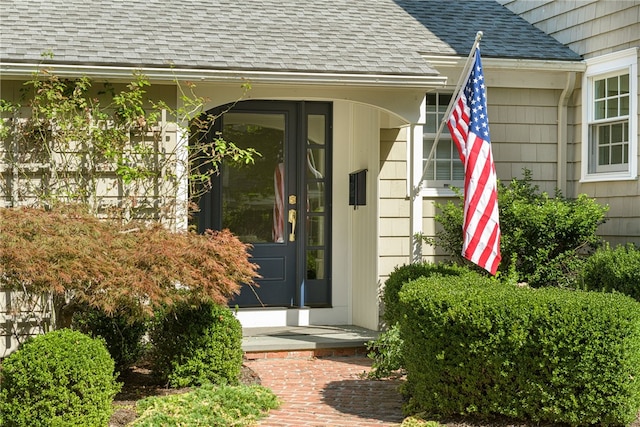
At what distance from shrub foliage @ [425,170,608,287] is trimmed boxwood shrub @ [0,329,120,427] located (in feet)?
16.8

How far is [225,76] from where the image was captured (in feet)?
29.2

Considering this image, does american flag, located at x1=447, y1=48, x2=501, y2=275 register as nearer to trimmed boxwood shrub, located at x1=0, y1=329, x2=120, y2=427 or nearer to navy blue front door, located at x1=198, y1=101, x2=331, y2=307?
navy blue front door, located at x1=198, y1=101, x2=331, y2=307

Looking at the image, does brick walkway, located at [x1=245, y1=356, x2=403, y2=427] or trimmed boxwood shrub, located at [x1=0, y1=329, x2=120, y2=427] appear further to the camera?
brick walkway, located at [x1=245, y1=356, x2=403, y2=427]

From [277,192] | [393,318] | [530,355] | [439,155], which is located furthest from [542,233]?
[530,355]

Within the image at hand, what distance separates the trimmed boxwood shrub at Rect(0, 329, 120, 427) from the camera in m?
6.11

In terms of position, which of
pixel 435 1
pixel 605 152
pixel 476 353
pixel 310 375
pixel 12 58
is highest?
pixel 435 1

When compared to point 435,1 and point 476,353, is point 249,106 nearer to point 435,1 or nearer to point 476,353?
point 435,1

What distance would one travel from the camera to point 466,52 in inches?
424

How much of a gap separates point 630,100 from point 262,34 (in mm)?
4309

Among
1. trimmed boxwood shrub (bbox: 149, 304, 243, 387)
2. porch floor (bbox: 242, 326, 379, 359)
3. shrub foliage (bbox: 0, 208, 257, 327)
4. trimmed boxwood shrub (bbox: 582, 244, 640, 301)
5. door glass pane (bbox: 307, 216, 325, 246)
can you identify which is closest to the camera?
shrub foliage (bbox: 0, 208, 257, 327)

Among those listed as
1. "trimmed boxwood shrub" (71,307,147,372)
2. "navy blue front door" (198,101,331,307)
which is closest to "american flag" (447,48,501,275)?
"navy blue front door" (198,101,331,307)

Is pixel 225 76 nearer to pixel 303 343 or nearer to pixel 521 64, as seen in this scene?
pixel 303 343

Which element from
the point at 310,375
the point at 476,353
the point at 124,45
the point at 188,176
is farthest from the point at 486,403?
the point at 124,45

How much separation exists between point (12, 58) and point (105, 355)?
3459mm
